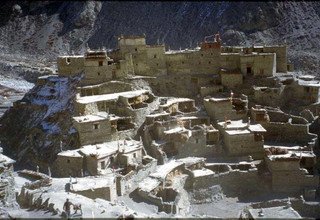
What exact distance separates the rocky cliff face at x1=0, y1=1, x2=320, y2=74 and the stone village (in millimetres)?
26142

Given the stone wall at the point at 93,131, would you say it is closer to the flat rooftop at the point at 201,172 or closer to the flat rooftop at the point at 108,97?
the flat rooftop at the point at 108,97

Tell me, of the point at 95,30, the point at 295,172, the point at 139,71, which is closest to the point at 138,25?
the point at 95,30

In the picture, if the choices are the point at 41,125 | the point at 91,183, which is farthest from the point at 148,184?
the point at 41,125

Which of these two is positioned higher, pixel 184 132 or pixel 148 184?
pixel 184 132

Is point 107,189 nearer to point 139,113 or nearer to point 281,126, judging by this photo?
point 139,113

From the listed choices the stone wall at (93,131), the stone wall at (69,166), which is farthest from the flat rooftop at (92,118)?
the stone wall at (69,166)

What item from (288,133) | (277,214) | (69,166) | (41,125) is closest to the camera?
(277,214)

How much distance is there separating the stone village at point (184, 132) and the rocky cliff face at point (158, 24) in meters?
26.1

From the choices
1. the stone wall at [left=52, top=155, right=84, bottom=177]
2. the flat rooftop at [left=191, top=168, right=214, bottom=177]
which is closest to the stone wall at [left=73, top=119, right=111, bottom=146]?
the stone wall at [left=52, top=155, right=84, bottom=177]

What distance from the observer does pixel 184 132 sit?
2045 inches

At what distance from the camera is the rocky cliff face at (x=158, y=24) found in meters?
94.7

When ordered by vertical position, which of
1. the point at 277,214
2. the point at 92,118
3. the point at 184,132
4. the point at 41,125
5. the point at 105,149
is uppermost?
the point at 92,118

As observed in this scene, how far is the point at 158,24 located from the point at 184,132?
60.3 m

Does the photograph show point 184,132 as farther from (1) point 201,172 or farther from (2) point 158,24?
(2) point 158,24
